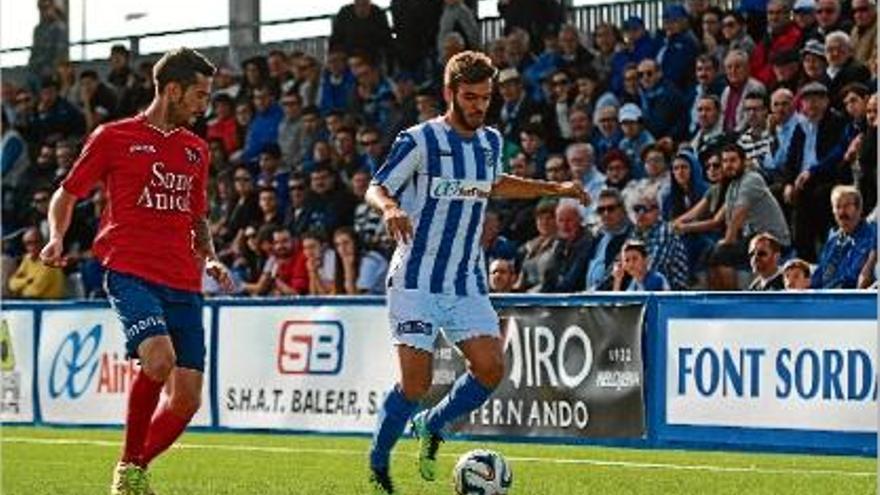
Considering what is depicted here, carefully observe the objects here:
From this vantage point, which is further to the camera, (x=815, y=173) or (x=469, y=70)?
(x=815, y=173)

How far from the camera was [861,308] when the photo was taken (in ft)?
51.2

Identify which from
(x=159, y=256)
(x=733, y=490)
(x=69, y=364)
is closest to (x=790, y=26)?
(x=69, y=364)

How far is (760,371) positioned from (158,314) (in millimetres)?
6453

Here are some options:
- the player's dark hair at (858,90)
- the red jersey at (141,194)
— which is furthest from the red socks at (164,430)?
the player's dark hair at (858,90)

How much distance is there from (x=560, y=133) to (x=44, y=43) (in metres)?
11.7

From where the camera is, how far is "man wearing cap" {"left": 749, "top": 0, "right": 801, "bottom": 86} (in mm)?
20730

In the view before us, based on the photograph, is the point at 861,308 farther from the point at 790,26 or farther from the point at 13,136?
the point at 13,136

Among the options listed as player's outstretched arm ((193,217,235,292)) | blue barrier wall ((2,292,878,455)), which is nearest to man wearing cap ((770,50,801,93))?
blue barrier wall ((2,292,878,455))

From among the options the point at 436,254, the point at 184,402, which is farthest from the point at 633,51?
the point at 184,402

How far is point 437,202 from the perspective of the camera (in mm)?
11789

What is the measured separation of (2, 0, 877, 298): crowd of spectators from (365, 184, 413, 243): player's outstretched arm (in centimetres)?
635

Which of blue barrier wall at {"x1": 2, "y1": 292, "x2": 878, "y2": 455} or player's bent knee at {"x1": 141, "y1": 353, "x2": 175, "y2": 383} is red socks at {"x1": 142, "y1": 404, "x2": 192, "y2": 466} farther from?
blue barrier wall at {"x1": 2, "y1": 292, "x2": 878, "y2": 455}

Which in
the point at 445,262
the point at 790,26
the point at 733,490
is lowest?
the point at 733,490

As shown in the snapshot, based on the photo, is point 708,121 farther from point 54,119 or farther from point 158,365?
point 54,119
